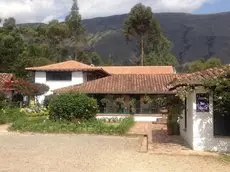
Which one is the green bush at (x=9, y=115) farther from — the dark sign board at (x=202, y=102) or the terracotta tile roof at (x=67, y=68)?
the dark sign board at (x=202, y=102)

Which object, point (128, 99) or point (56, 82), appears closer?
point (128, 99)

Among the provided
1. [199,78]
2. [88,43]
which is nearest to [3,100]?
[199,78]

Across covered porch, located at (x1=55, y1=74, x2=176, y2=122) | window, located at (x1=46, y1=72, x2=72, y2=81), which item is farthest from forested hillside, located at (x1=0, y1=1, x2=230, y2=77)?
covered porch, located at (x1=55, y1=74, x2=176, y2=122)

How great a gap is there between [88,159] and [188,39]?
5120 inches

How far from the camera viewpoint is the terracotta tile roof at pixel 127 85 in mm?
35000

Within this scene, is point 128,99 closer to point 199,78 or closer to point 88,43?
point 199,78

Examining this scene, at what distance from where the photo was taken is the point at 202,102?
1648 centimetres

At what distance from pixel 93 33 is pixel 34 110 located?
125836 mm

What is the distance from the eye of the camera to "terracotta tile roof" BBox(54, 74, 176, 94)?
115 ft

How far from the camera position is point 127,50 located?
125 m

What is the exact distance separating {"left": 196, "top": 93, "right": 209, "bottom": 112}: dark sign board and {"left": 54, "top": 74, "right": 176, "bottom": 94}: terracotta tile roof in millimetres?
16893

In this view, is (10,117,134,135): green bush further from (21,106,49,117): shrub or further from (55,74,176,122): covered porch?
(21,106,49,117): shrub

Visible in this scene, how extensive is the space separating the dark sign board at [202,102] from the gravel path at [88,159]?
217cm

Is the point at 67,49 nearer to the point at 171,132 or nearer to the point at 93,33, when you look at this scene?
the point at 171,132
